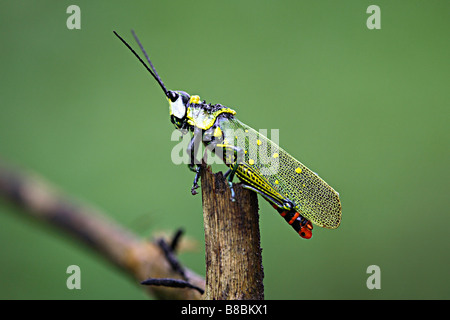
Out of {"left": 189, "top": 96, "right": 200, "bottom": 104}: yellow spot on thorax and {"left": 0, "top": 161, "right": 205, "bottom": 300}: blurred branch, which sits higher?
{"left": 189, "top": 96, "right": 200, "bottom": 104}: yellow spot on thorax

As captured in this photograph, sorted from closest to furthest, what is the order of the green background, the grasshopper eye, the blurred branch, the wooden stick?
the wooden stick < the blurred branch < the grasshopper eye < the green background

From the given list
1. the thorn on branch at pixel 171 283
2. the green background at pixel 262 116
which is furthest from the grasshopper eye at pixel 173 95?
the green background at pixel 262 116

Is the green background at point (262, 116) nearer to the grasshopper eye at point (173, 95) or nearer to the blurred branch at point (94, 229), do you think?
the blurred branch at point (94, 229)

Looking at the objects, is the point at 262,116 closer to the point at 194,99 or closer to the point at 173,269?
the point at 194,99

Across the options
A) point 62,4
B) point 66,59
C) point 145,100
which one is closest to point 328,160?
point 145,100

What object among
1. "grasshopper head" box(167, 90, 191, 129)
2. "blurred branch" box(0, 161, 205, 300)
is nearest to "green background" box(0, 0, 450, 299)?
"blurred branch" box(0, 161, 205, 300)

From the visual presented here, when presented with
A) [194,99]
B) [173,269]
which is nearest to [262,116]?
[194,99]

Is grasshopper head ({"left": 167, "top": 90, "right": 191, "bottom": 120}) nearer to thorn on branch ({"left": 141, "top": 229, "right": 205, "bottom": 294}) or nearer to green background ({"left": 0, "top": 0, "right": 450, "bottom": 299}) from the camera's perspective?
thorn on branch ({"left": 141, "top": 229, "right": 205, "bottom": 294})
